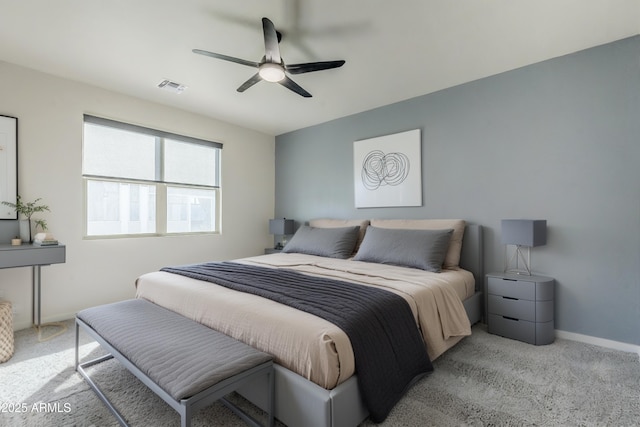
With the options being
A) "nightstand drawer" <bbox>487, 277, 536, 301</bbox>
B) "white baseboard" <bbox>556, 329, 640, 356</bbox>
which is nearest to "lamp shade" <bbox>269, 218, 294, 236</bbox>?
"nightstand drawer" <bbox>487, 277, 536, 301</bbox>

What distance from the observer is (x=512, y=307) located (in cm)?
269

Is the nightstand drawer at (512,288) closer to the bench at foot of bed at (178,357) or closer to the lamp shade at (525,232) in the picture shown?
the lamp shade at (525,232)

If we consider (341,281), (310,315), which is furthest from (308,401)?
(341,281)

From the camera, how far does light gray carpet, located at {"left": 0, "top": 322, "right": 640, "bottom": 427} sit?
1657 mm

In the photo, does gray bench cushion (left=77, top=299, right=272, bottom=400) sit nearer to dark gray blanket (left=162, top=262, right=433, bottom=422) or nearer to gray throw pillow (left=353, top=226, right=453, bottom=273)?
dark gray blanket (left=162, top=262, right=433, bottom=422)

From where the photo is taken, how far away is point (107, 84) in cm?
333

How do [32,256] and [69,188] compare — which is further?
[69,188]

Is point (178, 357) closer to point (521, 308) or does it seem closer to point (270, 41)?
point (270, 41)

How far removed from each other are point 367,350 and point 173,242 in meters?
3.29

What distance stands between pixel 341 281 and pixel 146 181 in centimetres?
288

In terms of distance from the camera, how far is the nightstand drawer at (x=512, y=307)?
8.50ft

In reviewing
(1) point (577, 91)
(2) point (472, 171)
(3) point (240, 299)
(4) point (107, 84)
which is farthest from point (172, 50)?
(1) point (577, 91)

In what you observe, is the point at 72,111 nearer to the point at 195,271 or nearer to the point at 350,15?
the point at 195,271

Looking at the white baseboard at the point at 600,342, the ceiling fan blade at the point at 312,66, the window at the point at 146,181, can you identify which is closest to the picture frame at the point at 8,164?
the window at the point at 146,181
